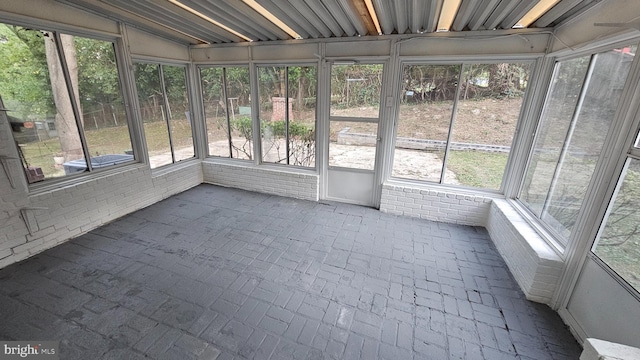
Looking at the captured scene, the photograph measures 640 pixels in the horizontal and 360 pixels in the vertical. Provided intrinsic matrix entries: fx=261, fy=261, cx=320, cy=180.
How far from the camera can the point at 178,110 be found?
481cm

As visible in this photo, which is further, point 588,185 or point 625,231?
point 588,185

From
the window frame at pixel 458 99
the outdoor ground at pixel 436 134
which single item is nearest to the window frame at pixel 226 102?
the outdoor ground at pixel 436 134

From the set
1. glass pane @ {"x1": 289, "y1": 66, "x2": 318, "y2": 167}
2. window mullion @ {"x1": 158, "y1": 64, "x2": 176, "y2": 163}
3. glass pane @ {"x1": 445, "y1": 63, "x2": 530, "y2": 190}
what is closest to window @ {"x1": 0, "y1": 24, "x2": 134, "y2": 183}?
window mullion @ {"x1": 158, "y1": 64, "x2": 176, "y2": 163}

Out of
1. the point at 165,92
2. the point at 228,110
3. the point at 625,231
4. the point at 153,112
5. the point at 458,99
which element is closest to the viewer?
the point at 625,231

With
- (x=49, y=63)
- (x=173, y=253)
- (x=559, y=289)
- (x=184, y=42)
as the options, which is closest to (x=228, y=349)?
(x=173, y=253)

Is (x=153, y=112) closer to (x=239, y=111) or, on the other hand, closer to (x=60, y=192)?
(x=239, y=111)

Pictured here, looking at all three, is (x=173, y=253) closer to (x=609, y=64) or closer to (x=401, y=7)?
(x=401, y=7)

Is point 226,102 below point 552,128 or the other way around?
the other way around

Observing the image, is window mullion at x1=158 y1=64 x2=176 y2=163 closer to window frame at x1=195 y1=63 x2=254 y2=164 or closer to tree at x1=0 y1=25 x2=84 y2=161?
window frame at x1=195 y1=63 x2=254 y2=164

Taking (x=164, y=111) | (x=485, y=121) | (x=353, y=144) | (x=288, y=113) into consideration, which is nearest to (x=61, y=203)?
(x=164, y=111)

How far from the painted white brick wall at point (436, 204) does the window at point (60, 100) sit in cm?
421

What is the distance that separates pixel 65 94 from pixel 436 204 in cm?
514

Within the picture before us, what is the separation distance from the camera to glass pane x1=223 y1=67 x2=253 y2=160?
188 inches

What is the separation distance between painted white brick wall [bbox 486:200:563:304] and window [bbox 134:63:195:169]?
5302 mm
